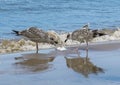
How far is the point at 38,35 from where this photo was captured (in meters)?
12.3

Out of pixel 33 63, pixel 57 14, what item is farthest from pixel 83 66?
pixel 57 14

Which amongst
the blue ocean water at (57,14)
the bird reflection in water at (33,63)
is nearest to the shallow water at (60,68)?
the bird reflection in water at (33,63)

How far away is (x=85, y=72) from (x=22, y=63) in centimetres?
184

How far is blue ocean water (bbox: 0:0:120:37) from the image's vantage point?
22.3m

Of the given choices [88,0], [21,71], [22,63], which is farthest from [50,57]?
[88,0]

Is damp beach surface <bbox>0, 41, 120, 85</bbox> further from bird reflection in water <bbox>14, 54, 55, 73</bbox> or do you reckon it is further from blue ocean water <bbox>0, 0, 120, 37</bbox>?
blue ocean water <bbox>0, 0, 120, 37</bbox>

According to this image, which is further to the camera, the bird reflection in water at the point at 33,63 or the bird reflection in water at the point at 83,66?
the bird reflection in water at the point at 33,63

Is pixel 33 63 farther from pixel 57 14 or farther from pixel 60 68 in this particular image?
pixel 57 14

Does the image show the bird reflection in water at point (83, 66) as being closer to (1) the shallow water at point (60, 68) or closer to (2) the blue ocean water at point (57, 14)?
(1) the shallow water at point (60, 68)

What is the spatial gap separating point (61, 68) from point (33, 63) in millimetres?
967

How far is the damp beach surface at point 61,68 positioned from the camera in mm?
8891

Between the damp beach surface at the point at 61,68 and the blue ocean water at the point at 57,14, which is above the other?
the blue ocean water at the point at 57,14

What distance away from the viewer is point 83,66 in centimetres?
1023

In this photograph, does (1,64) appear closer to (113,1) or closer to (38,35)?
(38,35)
